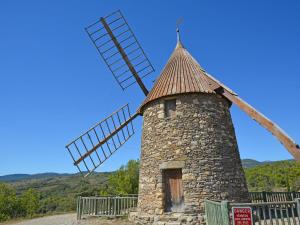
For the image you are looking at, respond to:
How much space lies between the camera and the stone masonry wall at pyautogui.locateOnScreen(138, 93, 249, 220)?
10.3 m

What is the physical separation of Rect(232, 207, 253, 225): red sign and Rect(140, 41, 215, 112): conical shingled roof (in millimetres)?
5812

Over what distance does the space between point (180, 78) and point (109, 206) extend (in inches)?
293

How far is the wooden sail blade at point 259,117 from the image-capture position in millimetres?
7661

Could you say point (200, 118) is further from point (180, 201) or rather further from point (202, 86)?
point (180, 201)

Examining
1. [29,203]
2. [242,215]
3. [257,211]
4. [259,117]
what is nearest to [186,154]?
[259,117]

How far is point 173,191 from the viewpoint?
1066cm

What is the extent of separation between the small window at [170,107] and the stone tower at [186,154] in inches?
1.6

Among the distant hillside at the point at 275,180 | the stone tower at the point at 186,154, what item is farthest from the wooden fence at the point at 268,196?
the distant hillside at the point at 275,180

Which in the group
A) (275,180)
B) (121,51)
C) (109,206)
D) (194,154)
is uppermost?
(121,51)

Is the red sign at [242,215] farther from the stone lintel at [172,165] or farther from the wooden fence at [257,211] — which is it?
the stone lintel at [172,165]

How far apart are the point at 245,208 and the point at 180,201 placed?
15.1 ft

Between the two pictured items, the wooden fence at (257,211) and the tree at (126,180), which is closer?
the wooden fence at (257,211)

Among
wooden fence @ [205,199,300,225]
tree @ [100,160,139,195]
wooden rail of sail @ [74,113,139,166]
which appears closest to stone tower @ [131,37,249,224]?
wooden fence @ [205,199,300,225]

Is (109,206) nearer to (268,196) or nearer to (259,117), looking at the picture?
(268,196)
